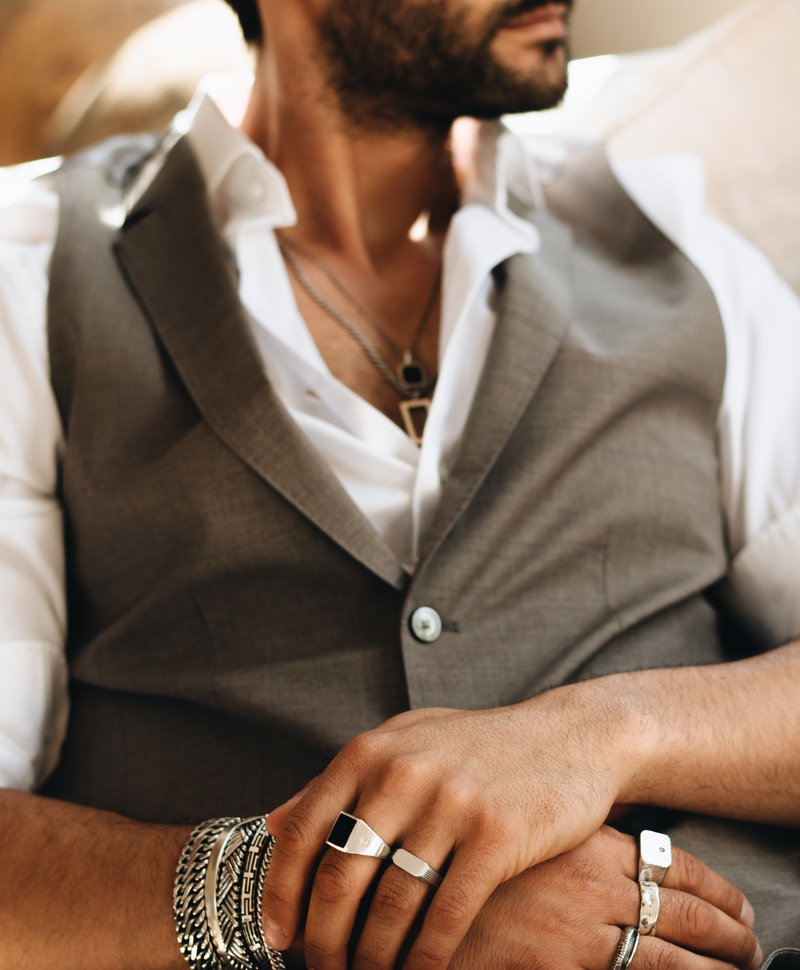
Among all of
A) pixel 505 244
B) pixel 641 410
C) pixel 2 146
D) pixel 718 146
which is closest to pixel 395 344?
pixel 505 244

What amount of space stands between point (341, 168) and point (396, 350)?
0.27 meters

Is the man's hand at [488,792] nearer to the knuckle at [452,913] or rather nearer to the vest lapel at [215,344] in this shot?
the knuckle at [452,913]

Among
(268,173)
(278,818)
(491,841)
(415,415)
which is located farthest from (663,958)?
(268,173)

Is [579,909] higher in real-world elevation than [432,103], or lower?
lower

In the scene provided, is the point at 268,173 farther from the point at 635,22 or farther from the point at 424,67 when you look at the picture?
the point at 635,22

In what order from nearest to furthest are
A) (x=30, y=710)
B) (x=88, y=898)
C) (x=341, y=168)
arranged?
(x=88, y=898) < (x=30, y=710) < (x=341, y=168)

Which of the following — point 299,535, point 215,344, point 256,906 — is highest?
point 215,344

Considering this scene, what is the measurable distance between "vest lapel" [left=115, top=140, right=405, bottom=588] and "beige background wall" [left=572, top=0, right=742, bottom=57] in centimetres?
89

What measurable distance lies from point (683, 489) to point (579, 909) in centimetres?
38

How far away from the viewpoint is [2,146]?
4.17ft

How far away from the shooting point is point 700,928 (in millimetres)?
562

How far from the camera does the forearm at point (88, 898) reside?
60cm

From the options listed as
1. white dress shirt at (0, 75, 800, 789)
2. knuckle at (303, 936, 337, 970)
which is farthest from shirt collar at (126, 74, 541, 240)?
knuckle at (303, 936, 337, 970)

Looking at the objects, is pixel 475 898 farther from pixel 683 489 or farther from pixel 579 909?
pixel 683 489
